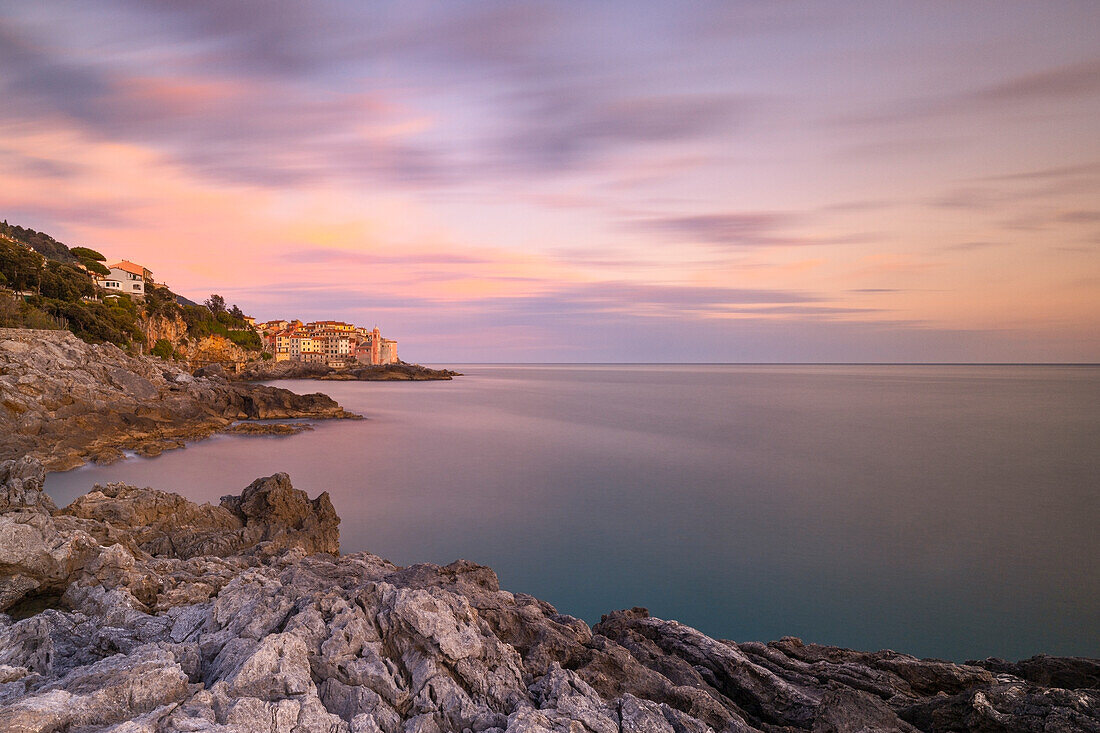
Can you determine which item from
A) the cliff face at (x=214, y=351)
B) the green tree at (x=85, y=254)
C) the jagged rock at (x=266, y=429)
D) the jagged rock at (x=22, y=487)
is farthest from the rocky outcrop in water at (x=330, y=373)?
the jagged rock at (x=22, y=487)

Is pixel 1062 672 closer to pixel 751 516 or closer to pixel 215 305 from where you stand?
pixel 751 516

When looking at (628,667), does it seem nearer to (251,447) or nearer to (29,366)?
(251,447)

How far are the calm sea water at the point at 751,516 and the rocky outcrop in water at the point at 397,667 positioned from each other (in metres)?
4.41

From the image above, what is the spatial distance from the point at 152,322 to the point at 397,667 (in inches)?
2662

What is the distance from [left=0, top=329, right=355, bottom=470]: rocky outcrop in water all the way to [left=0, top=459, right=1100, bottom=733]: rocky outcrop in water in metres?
14.0

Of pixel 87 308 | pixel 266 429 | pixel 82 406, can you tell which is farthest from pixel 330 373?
pixel 82 406

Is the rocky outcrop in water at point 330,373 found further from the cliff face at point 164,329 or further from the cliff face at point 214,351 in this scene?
the cliff face at point 164,329

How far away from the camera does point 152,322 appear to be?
57281 millimetres

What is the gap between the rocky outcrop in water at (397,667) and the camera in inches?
153

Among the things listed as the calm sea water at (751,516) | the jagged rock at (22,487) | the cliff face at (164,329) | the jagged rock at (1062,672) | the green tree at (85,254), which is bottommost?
the calm sea water at (751,516)

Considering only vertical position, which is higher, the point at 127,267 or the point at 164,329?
the point at 127,267

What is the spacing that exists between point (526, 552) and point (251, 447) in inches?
692

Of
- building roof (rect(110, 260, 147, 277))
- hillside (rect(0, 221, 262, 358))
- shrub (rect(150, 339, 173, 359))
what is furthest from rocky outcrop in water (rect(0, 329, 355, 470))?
building roof (rect(110, 260, 147, 277))

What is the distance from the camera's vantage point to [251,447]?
966 inches
